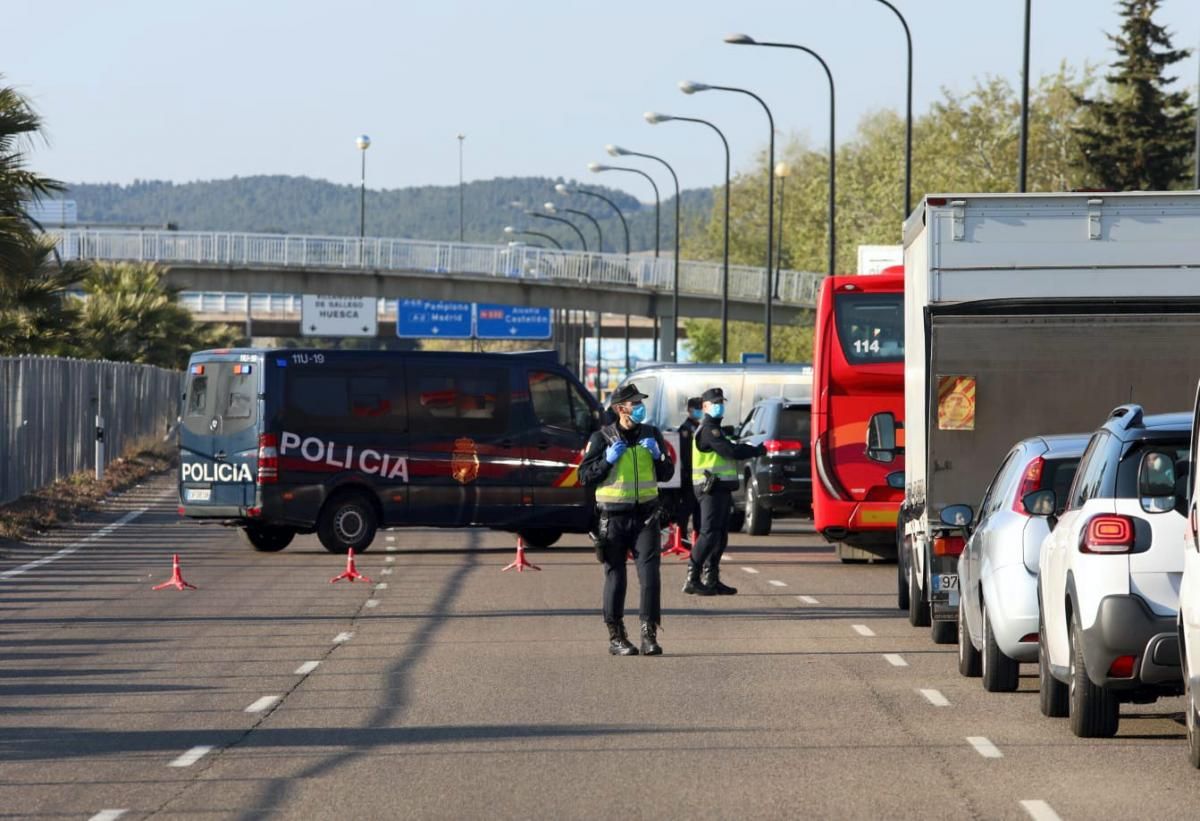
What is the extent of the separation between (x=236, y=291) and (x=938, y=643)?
60.4 meters

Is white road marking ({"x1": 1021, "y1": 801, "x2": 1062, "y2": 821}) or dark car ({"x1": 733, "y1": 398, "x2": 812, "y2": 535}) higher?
dark car ({"x1": 733, "y1": 398, "x2": 812, "y2": 535})

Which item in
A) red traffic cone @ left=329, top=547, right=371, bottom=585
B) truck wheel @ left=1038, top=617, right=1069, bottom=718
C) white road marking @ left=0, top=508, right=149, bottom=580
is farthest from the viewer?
white road marking @ left=0, top=508, right=149, bottom=580

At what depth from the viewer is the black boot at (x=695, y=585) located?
67.5 feet

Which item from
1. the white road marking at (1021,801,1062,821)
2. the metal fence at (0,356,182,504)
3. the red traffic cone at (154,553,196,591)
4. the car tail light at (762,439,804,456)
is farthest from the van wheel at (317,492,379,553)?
the white road marking at (1021,801,1062,821)

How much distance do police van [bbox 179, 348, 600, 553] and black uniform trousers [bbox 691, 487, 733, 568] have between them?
6.54m

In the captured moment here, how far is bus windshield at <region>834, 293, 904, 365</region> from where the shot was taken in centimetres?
2436

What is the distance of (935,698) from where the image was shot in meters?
12.8

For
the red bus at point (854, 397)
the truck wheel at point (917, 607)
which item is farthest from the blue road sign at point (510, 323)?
the truck wheel at point (917, 607)

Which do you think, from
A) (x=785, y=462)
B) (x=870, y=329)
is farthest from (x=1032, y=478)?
(x=785, y=462)

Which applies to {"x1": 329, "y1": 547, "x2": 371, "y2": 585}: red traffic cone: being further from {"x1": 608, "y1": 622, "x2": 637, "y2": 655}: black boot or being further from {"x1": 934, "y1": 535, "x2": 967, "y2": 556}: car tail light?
{"x1": 934, "y1": 535, "x2": 967, "y2": 556}: car tail light

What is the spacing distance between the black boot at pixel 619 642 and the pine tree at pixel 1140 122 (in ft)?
199

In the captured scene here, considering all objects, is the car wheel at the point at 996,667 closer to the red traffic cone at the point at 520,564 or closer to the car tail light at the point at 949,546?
the car tail light at the point at 949,546

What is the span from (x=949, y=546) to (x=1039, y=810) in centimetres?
692

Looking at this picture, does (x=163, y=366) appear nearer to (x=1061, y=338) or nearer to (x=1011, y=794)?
(x=1061, y=338)
